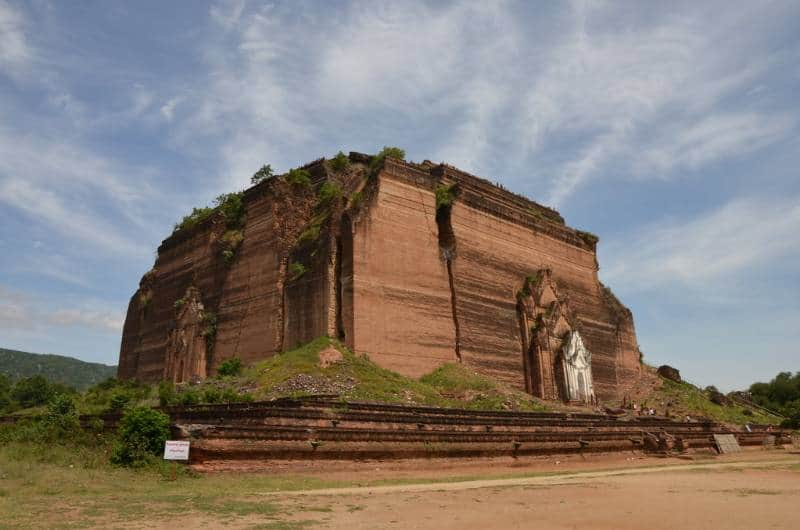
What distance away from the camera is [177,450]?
12.3m

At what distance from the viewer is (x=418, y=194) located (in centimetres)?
2819

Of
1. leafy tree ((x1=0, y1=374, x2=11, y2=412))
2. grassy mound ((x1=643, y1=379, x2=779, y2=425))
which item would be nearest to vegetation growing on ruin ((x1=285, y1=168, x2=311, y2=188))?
grassy mound ((x1=643, y1=379, x2=779, y2=425))

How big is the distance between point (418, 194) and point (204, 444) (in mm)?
17517

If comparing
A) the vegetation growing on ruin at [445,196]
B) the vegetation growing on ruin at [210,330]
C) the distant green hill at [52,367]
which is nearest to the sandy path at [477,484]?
the vegetation growing on ruin at [445,196]

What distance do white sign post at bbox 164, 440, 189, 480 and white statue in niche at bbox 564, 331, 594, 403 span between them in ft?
75.8

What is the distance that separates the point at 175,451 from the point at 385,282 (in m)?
13.8

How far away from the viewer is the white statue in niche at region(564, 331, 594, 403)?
32272mm

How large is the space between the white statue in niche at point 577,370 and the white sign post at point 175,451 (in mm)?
23091

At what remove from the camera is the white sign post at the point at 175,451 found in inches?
481

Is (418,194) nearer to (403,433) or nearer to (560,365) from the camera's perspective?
(560,365)

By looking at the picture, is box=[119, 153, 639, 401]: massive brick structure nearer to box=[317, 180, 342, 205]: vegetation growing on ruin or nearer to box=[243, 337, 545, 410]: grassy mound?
box=[317, 180, 342, 205]: vegetation growing on ruin

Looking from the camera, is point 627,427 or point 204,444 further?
point 627,427

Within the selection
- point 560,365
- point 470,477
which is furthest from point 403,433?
point 560,365

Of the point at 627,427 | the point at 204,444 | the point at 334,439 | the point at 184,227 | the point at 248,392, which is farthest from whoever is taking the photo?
the point at 184,227
